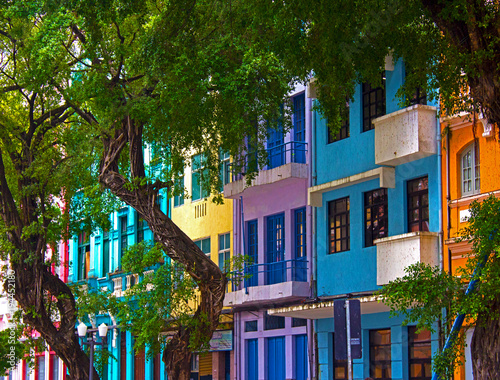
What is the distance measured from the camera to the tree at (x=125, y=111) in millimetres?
17125

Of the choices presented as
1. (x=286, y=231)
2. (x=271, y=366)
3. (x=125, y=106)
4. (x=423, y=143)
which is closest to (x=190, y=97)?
(x=125, y=106)

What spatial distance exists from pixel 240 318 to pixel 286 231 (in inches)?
135

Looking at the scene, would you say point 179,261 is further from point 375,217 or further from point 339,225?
point 339,225

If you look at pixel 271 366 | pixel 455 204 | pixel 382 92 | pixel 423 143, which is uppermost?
pixel 382 92

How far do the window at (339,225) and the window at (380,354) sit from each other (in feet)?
8.41

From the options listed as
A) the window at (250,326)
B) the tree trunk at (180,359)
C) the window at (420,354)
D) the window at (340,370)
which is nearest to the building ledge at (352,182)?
the window at (420,354)

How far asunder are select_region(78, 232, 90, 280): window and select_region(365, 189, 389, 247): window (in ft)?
66.0

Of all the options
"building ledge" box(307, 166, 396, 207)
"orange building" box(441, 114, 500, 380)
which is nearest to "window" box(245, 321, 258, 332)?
"building ledge" box(307, 166, 396, 207)

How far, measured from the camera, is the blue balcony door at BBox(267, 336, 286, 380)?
1077 inches

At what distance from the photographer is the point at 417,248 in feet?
70.2

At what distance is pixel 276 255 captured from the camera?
92.6 feet

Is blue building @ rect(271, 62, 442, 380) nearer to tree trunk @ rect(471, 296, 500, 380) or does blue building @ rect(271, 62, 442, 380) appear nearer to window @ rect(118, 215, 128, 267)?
tree trunk @ rect(471, 296, 500, 380)

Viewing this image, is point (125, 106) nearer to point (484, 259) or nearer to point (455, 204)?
point (455, 204)

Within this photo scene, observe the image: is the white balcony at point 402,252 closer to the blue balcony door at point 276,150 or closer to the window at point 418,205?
the window at point 418,205
